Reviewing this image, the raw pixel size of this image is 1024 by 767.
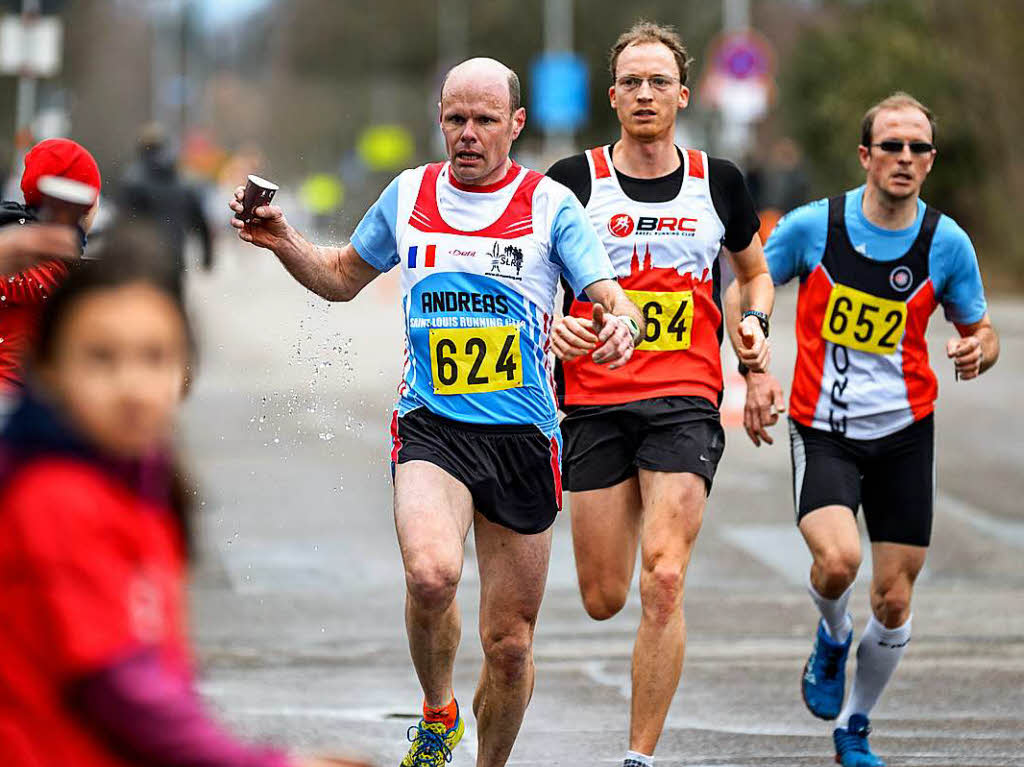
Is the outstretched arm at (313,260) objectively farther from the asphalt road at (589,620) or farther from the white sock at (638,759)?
the white sock at (638,759)

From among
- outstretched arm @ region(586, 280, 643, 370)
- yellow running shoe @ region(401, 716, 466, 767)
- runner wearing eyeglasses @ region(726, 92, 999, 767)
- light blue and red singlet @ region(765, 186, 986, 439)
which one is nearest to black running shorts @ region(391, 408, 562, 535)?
outstretched arm @ region(586, 280, 643, 370)

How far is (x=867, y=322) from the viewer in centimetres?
701

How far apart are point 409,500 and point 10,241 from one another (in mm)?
1296

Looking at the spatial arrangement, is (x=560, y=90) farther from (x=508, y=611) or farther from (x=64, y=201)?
(x=508, y=611)

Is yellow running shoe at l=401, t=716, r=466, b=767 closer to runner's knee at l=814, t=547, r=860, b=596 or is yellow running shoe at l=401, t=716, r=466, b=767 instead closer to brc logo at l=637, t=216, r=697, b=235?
runner's knee at l=814, t=547, r=860, b=596

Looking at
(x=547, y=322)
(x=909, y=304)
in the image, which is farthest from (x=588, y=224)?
(x=909, y=304)

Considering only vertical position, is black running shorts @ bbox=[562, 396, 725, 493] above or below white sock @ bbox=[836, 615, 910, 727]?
above

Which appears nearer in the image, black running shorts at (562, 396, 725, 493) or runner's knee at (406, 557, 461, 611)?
runner's knee at (406, 557, 461, 611)

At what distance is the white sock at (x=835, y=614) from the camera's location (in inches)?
278

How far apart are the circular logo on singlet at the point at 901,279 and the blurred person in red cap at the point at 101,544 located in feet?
14.8

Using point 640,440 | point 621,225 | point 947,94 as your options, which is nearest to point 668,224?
point 621,225

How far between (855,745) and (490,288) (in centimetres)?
211

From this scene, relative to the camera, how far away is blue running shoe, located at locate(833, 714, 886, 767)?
6.84 metres

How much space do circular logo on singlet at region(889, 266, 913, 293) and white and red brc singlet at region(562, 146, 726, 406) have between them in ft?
2.01
